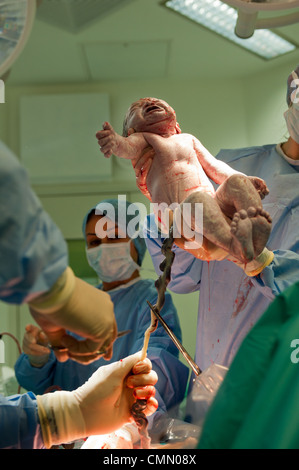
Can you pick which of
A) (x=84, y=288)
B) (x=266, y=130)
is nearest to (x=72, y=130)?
(x=266, y=130)

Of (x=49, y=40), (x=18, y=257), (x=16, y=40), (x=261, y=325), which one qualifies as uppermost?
(x=49, y=40)

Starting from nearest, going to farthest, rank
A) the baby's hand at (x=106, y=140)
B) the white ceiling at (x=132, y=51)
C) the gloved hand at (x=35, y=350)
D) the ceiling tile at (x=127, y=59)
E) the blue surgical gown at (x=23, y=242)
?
1. the blue surgical gown at (x=23, y=242)
2. the baby's hand at (x=106, y=140)
3. the gloved hand at (x=35, y=350)
4. the white ceiling at (x=132, y=51)
5. the ceiling tile at (x=127, y=59)

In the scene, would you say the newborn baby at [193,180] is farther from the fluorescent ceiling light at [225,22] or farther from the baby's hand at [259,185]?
the fluorescent ceiling light at [225,22]

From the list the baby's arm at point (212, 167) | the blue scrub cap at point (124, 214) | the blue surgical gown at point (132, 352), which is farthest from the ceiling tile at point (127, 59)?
the baby's arm at point (212, 167)

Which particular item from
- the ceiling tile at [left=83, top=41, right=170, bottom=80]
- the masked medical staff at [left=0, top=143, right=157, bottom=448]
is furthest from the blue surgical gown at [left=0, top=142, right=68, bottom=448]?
the ceiling tile at [left=83, top=41, right=170, bottom=80]

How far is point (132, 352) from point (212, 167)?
3.07 ft

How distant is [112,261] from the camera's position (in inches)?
96.5

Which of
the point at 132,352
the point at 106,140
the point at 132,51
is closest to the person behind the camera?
the point at 106,140

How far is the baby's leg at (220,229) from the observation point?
1100mm

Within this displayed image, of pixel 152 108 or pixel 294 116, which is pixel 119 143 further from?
pixel 294 116

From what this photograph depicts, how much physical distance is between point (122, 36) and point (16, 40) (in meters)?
1.82

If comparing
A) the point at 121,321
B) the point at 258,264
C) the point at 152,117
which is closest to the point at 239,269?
the point at 258,264

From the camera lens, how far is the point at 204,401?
1.20 metres
